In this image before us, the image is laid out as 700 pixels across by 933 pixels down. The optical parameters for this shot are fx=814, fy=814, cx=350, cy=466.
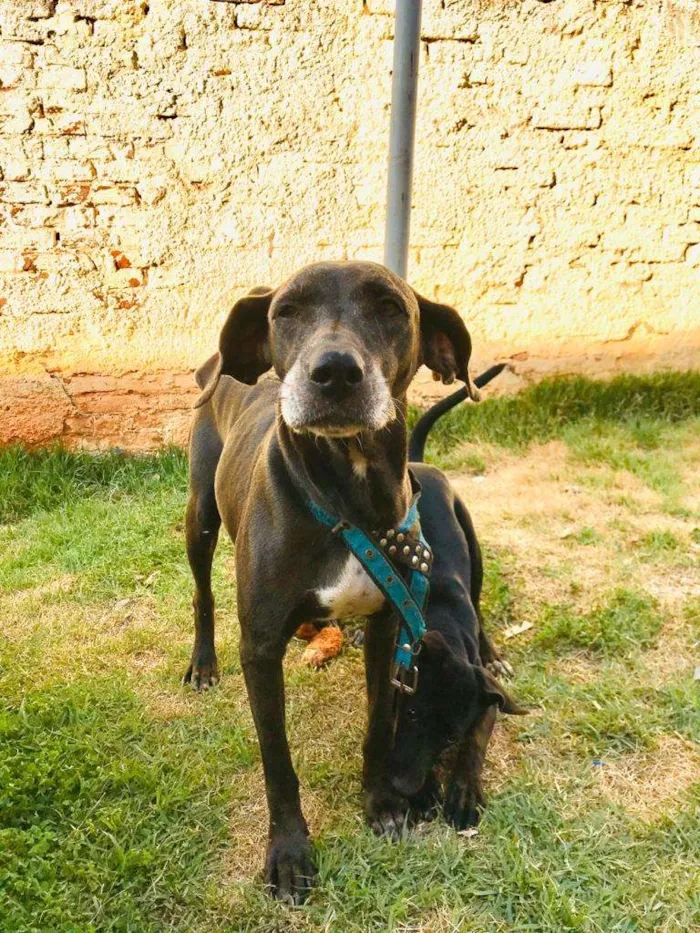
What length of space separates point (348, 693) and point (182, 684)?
70 cm

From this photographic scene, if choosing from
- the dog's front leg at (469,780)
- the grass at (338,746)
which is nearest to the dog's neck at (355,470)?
the dog's front leg at (469,780)

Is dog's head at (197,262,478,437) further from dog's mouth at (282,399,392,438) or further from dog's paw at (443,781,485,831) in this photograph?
dog's paw at (443,781,485,831)

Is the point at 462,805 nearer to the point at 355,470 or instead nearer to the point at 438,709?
the point at 438,709

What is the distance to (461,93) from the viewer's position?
5723 mm

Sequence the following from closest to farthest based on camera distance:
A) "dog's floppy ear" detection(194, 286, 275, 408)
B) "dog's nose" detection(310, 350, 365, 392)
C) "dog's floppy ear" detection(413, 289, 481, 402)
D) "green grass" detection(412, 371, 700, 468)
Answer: "dog's nose" detection(310, 350, 365, 392) < "dog's floppy ear" detection(194, 286, 275, 408) < "dog's floppy ear" detection(413, 289, 481, 402) < "green grass" detection(412, 371, 700, 468)

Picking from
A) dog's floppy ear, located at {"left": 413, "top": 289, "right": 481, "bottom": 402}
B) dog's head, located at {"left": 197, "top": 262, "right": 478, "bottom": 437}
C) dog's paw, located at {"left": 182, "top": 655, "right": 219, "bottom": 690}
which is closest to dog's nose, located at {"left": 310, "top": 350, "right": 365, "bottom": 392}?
dog's head, located at {"left": 197, "top": 262, "right": 478, "bottom": 437}

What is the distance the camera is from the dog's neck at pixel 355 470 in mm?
2381

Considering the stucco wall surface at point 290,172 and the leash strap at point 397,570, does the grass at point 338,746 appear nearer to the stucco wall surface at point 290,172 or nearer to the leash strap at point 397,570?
the leash strap at point 397,570

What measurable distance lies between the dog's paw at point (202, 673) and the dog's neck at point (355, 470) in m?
1.34

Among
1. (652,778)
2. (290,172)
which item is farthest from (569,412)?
(652,778)

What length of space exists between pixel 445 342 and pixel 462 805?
1.56 m

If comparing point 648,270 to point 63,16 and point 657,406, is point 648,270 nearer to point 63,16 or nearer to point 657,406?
point 657,406

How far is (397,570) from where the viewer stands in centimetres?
249

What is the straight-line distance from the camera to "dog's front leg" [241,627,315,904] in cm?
237
